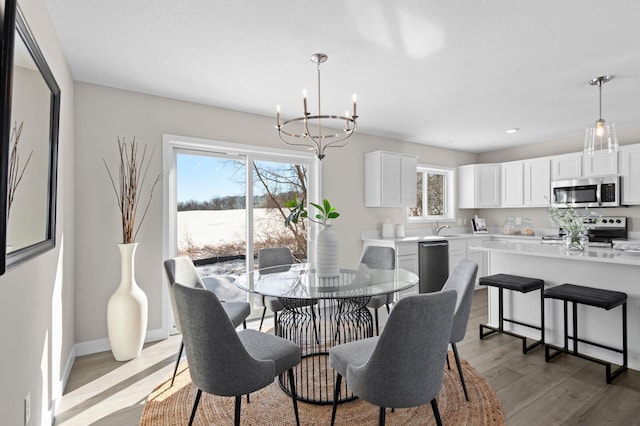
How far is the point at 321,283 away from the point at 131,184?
197 cm

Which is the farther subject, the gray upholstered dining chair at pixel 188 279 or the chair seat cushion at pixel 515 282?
the chair seat cushion at pixel 515 282

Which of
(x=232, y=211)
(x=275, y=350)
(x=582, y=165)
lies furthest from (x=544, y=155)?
(x=275, y=350)

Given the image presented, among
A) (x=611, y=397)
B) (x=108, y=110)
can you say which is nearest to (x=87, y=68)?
(x=108, y=110)

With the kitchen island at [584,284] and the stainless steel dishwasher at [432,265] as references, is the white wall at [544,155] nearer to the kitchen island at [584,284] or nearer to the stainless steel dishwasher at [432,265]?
the stainless steel dishwasher at [432,265]

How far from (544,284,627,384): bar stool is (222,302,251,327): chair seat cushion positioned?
97.2 inches

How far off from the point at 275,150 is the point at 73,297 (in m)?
2.49

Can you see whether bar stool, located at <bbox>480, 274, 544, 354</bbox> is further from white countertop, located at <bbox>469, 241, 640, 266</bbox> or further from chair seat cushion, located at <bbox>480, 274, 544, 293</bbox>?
white countertop, located at <bbox>469, 241, 640, 266</bbox>

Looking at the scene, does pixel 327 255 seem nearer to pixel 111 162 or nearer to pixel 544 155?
pixel 111 162

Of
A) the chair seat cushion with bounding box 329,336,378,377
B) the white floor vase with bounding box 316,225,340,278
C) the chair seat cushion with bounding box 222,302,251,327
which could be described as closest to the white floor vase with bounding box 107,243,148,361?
the chair seat cushion with bounding box 222,302,251,327

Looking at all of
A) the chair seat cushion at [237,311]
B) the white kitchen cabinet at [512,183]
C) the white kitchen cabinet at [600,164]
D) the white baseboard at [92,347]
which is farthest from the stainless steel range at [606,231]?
the white baseboard at [92,347]

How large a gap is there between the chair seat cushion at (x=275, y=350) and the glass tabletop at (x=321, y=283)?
10.6 inches

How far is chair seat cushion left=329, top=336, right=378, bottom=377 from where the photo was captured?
1.81 metres

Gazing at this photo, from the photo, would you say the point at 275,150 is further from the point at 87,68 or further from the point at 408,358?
the point at 408,358

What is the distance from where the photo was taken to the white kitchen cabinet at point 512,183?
5762 mm
